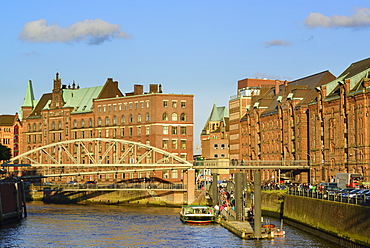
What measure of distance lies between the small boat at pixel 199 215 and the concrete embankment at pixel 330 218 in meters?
9.43

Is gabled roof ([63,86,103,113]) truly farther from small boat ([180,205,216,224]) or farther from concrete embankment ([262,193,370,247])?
concrete embankment ([262,193,370,247])

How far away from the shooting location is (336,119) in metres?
132

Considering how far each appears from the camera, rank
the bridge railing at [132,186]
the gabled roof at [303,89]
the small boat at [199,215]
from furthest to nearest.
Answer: the gabled roof at [303,89], the bridge railing at [132,186], the small boat at [199,215]

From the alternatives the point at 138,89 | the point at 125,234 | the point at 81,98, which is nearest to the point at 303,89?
the point at 138,89

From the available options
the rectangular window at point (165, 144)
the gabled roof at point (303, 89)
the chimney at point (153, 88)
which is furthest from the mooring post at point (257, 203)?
the chimney at point (153, 88)

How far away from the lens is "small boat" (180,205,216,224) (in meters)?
91.7

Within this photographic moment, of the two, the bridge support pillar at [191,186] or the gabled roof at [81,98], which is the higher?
the gabled roof at [81,98]

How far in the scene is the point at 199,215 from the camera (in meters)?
91.7

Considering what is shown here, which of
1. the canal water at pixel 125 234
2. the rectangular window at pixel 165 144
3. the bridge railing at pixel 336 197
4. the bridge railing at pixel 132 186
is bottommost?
the canal water at pixel 125 234

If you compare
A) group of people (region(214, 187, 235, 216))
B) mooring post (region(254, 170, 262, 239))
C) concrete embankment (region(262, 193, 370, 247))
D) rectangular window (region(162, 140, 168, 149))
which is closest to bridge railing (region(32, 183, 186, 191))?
group of people (region(214, 187, 235, 216))

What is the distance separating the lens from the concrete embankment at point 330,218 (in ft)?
199

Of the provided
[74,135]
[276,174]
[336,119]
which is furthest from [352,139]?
[74,135]

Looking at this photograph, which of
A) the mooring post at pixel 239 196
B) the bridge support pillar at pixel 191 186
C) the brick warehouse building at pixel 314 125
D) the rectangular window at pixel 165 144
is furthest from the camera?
the rectangular window at pixel 165 144

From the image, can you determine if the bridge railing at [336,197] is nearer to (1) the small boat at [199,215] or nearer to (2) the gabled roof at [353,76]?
(1) the small boat at [199,215]
